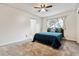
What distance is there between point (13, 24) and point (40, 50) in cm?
60

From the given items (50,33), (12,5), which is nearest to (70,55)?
(50,33)

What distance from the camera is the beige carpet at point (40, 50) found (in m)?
1.38

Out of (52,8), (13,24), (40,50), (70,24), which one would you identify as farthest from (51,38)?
(13,24)

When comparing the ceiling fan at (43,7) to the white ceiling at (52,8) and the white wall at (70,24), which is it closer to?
the white ceiling at (52,8)

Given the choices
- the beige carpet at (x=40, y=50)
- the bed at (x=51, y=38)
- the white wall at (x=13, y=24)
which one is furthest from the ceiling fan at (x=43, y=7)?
the beige carpet at (x=40, y=50)

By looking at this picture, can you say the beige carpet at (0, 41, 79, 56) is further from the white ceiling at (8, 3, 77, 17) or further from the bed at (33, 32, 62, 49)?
the white ceiling at (8, 3, 77, 17)

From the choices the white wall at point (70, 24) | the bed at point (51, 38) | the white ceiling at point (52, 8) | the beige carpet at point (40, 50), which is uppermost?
the white ceiling at point (52, 8)

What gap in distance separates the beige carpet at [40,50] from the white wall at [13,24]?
0.12m

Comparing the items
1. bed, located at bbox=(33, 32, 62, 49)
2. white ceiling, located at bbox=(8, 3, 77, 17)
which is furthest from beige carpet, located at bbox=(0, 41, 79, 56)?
white ceiling, located at bbox=(8, 3, 77, 17)

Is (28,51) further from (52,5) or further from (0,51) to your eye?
(52,5)

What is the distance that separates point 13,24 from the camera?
141 cm

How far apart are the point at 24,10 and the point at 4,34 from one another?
1.60 ft

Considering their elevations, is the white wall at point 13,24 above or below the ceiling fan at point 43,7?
below

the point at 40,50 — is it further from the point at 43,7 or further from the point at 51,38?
the point at 43,7
